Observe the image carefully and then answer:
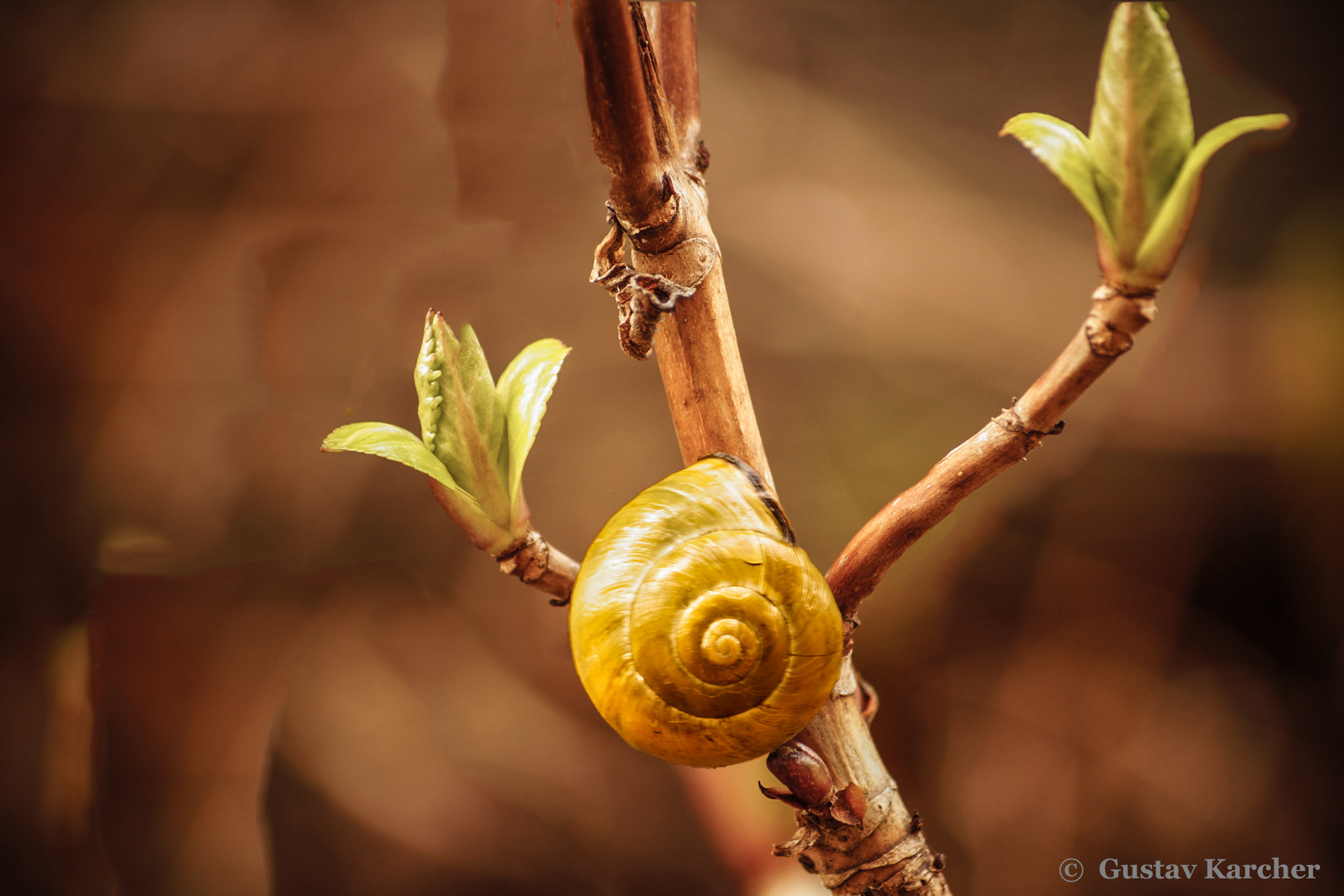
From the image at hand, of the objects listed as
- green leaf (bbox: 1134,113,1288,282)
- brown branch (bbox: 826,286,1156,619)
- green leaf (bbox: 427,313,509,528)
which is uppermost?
green leaf (bbox: 1134,113,1288,282)

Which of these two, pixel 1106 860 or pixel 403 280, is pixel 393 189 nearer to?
pixel 403 280

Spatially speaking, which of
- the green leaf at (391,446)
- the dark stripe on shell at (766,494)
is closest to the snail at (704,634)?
the dark stripe on shell at (766,494)

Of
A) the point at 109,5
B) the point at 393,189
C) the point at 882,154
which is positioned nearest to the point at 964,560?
the point at 882,154

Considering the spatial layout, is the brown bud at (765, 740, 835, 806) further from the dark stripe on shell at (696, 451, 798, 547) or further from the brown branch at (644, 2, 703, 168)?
the brown branch at (644, 2, 703, 168)

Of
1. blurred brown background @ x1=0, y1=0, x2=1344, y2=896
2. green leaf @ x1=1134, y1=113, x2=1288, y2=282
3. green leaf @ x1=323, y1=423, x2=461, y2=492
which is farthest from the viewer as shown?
blurred brown background @ x1=0, y1=0, x2=1344, y2=896

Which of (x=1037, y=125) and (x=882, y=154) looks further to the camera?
(x=882, y=154)

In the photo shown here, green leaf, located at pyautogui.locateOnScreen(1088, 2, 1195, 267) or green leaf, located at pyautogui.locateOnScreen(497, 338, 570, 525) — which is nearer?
green leaf, located at pyautogui.locateOnScreen(1088, 2, 1195, 267)

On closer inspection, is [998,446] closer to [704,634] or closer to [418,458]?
[704,634]

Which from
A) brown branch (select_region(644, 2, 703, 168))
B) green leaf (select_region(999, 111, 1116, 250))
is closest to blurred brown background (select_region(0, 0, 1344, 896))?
brown branch (select_region(644, 2, 703, 168))
